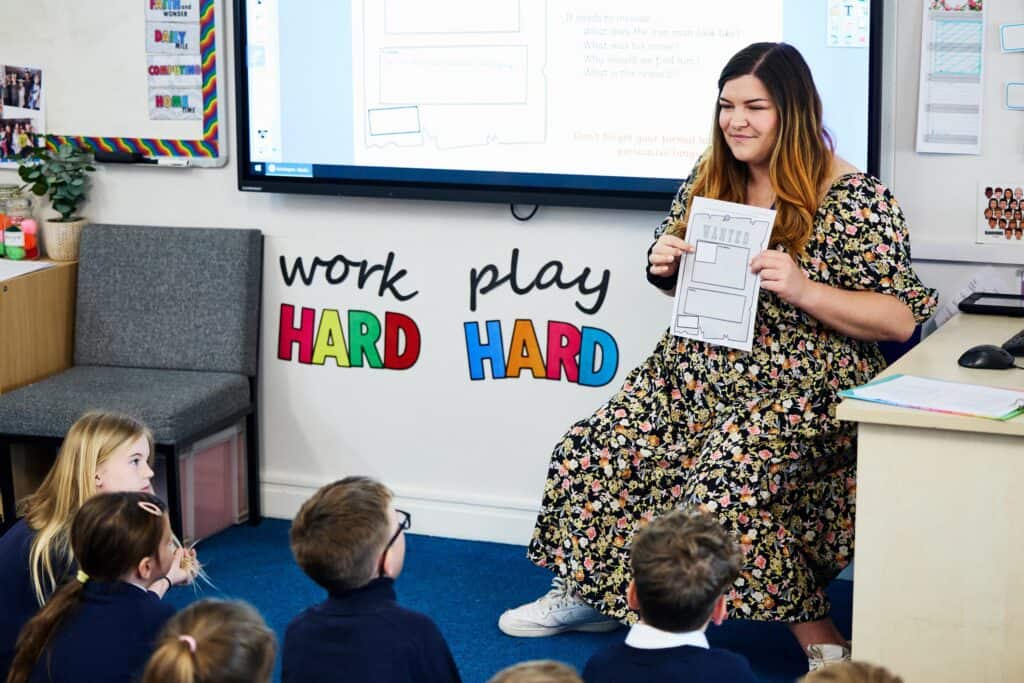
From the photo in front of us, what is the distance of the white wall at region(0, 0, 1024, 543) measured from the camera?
11.8 ft

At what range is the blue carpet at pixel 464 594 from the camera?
3035mm

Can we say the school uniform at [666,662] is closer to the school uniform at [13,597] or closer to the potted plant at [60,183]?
the school uniform at [13,597]

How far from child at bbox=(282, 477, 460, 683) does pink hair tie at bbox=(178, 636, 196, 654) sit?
31 cm

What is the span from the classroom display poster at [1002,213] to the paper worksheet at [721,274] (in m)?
0.69

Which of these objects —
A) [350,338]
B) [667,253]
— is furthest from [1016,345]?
[350,338]

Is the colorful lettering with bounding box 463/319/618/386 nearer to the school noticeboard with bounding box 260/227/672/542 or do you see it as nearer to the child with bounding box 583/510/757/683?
the school noticeboard with bounding box 260/227/672/542

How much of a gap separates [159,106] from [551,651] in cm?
196

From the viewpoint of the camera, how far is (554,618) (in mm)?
3145

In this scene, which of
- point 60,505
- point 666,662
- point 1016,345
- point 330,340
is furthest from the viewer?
point 330,340

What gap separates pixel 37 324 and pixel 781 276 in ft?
7.19

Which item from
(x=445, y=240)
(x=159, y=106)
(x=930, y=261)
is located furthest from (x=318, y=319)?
(x=930, y=261)

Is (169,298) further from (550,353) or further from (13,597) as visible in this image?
(13,597)

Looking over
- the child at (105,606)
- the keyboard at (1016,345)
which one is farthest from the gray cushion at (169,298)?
the keyboard at (1016,345)

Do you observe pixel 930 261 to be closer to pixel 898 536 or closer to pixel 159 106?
pixel 898 536
